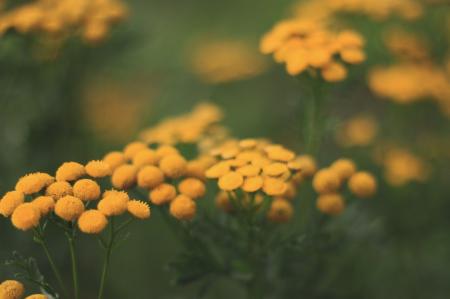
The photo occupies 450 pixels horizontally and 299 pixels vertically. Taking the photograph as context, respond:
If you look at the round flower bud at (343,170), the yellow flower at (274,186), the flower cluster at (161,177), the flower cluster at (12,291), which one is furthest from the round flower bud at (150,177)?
the round flower bud at (343,170)

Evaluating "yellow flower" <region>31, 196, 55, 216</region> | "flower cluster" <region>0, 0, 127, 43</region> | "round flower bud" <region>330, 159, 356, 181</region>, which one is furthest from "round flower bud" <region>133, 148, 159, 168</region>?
"flower cluster" <region>0, 0, 127, 43</region>

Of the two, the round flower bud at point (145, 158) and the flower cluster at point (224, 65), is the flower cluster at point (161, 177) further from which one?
the flower cluster at point (224, 65)

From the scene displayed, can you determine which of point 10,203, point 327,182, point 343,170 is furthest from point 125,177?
point 343,170

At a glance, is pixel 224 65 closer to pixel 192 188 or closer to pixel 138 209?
pixel 192 188

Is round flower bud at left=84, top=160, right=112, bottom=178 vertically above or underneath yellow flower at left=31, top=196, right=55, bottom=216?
above

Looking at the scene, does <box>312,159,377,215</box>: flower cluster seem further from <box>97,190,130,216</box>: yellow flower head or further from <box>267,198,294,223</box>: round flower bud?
<box>97,190,130,216</box>: yellow flower head

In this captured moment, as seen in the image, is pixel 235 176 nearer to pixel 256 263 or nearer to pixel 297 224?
pixel 256 263

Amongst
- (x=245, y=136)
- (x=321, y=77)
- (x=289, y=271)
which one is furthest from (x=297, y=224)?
(x=245, y=136)

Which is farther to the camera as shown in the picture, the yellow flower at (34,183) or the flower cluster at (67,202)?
the yellow flower at (34,183)
